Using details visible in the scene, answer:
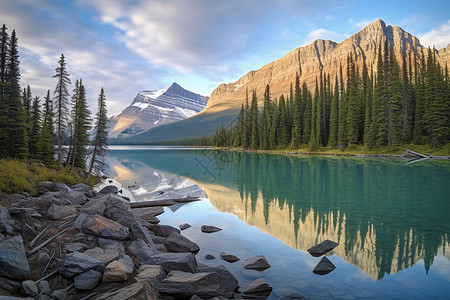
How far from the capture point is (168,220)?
16.2 m

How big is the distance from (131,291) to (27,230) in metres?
5.32

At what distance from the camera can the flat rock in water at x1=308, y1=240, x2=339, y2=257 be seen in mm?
10541

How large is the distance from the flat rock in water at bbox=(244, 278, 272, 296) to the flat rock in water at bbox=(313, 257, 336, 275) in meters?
2.15

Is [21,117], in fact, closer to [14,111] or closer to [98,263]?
[14,111]

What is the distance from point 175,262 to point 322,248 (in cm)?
615

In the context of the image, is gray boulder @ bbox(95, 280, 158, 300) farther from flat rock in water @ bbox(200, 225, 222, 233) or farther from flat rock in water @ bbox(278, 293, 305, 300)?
flat rock in water @ bbox(200, 225, 222, 233)

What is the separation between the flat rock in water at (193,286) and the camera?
22.1 ft

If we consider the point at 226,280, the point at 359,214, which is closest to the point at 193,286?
the point at 226,280

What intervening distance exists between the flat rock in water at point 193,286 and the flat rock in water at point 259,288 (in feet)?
2.00

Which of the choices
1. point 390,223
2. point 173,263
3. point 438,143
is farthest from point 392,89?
point 173,263

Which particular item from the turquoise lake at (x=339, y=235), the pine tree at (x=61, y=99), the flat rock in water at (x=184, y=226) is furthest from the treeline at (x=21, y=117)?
the flat rock in water at (x=184, y=226)

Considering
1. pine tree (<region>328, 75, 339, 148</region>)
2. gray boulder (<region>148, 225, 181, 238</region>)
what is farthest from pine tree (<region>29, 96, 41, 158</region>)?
pine tree (<region>328, 75, 339, 148</region>)

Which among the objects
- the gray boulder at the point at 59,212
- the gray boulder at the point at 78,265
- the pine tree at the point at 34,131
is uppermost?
the pine tree at the point at 34,131

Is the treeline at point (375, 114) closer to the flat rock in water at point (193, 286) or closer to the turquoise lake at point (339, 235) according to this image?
the turquoise lake at point (339, 235)
